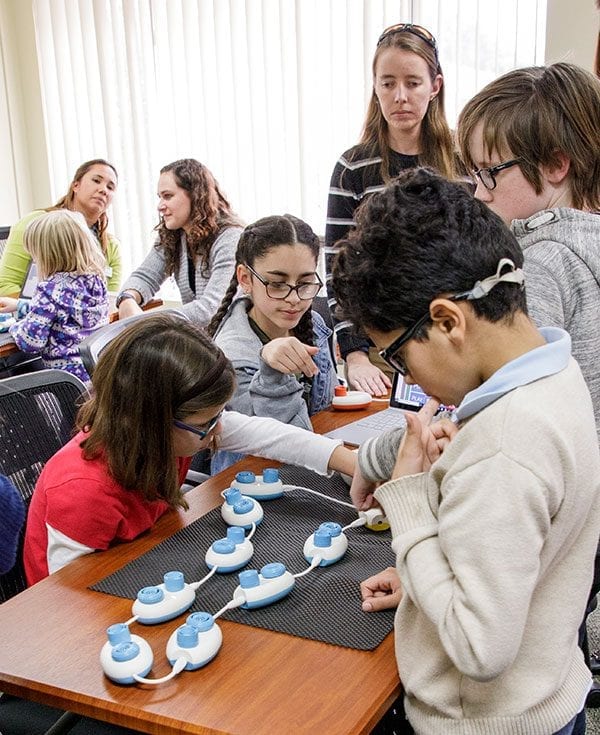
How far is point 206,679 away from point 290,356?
87cm

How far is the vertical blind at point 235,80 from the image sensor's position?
149 inches

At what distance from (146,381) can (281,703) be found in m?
0.65

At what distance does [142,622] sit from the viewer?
1070mm

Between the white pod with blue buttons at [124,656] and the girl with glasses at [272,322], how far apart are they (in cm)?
84

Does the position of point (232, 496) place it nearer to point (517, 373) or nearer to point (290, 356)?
point (290, 356)

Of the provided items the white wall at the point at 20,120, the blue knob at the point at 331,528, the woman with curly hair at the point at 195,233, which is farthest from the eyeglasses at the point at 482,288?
the white wall at the point at 20,120

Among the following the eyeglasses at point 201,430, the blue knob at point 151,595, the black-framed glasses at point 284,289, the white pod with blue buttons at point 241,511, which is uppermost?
the black-framed glasses at point 284,289

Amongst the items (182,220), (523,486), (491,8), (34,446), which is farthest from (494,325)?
(491,8)

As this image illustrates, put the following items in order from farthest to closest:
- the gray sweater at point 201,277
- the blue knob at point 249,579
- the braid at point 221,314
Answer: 1. the gray sweater at point 201,277
2. the braid at point 221,314
3. the blue knob at point 249,579

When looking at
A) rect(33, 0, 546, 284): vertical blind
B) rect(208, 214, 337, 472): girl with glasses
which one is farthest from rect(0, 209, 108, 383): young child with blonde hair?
rect(33, 0, 546, 284): vertical blind

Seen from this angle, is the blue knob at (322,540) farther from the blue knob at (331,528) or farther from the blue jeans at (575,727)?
the blue jeans at (575,727)

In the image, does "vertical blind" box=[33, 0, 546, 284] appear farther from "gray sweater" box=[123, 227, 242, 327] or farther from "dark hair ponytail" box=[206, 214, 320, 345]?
"dark hair ponytail" box=[206, 214, 320, 345]

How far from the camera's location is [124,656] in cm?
95

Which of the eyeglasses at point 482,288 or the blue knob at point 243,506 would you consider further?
the blue knob at point 243,506
